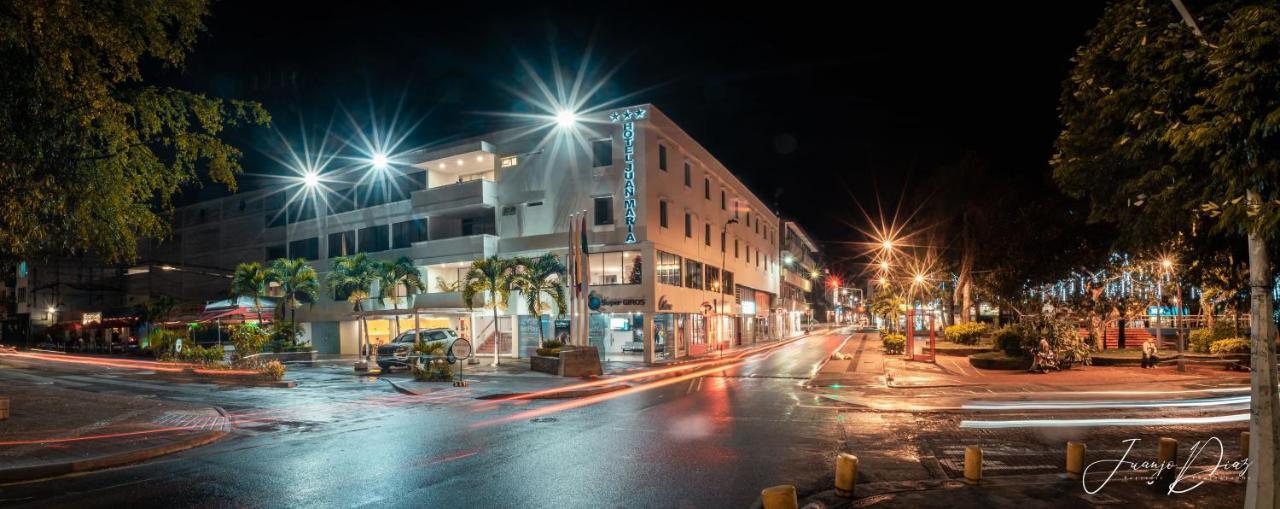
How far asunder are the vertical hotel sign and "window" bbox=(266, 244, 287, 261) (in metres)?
30.4

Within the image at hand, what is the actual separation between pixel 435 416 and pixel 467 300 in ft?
58.2

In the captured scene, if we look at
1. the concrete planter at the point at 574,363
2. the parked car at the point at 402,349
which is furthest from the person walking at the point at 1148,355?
the parked car at the point at 402,349

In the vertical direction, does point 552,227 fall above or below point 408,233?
below

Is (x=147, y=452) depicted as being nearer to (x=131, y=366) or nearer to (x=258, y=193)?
(x=131, y=366)

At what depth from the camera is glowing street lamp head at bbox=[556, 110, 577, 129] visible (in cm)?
3289

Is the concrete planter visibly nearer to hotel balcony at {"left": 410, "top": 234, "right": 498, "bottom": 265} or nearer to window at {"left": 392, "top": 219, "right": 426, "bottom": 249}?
hotel balcony at {"left": 410, "top": 234, "right": 498, "bottom": 265}

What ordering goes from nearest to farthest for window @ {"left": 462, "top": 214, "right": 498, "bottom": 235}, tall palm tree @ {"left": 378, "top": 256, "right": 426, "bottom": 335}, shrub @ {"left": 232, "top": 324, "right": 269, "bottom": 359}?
shrub @ {"left": 232, "top": 324, "right": 269, "bottom": 359} < tall palm tree @ {"left": 378, "top": 256, "right": 426, "bottom": 335} < window @ {"left": 462, "top": 214, "right": 498, "bottom": 235}

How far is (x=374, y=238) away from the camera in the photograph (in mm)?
45031

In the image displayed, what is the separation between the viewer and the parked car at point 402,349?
27.6 meters

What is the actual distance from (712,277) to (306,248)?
29573 millimetres

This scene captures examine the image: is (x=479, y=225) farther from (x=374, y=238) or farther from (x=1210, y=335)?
(x=1210, y=335)

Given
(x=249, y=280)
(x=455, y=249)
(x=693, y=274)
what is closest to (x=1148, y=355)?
(x=693, y=274)

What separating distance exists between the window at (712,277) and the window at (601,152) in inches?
489

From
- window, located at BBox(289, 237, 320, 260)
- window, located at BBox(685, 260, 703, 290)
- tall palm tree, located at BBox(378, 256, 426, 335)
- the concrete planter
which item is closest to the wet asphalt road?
the concrete planter
